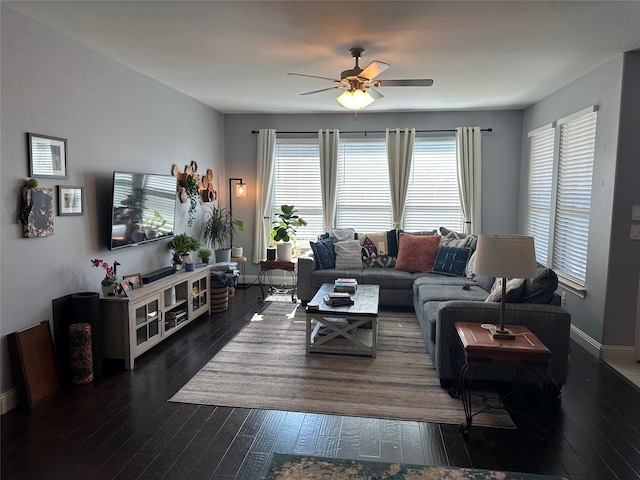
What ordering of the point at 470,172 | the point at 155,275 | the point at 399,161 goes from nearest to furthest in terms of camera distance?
the point at 155,275 < the point at 470,172 < the point at 399,161

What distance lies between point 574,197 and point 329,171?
328cm

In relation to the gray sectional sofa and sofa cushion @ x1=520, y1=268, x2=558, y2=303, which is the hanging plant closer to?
the gray sectional sofa

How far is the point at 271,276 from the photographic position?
679cm

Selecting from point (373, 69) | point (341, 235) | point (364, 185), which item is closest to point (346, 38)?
point (373, 69)

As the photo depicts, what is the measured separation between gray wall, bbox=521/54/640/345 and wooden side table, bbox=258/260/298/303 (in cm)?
345

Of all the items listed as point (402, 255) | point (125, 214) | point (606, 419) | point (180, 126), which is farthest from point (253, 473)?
point (180, 126)

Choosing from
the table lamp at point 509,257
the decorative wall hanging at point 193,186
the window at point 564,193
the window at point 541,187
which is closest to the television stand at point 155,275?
the decorative wall hanging at point 193,186

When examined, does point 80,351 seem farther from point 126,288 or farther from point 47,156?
point 47,156

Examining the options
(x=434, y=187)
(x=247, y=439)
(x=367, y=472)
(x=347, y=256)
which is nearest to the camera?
(x=367, y=472)

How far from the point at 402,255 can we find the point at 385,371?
7.68ft

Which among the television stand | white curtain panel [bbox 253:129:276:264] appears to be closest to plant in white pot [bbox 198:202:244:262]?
white curtain panel [bbox 253:129:276:264]

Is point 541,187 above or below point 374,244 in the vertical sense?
above

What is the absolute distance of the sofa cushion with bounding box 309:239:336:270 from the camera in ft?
18.6

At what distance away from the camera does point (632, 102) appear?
12.2 ft
